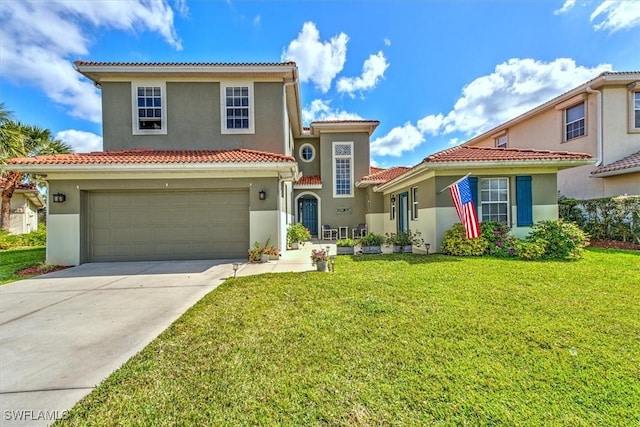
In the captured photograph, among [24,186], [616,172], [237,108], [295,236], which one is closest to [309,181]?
[295,236]

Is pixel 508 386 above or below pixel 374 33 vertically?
below

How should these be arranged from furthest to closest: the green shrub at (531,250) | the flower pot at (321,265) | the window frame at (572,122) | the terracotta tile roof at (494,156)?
1. the window frame at (572,122)
2. the terracotta tile roof at (494,156)
3. the green shrub at (531,250)
4. the flower pot at (321,265)

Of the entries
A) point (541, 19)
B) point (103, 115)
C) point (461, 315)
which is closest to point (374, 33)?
point (541, 19)

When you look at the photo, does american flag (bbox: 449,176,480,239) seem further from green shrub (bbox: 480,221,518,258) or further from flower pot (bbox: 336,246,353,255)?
flower pot (bbox: 336,246,353,255)

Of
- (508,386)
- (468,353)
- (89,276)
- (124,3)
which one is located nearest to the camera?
(508,386)

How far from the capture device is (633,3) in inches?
376

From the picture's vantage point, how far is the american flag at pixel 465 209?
26.2ft

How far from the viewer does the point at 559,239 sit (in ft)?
28.5

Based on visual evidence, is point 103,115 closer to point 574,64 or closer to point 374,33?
point 374,33

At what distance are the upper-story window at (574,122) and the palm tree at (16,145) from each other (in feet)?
96.7

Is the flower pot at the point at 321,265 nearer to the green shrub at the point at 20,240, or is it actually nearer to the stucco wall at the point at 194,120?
the stucco wall at the point at 194,120

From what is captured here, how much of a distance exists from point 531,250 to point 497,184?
8.87ft

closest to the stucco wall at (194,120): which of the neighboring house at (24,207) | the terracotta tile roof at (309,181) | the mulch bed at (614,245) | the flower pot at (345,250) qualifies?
the terracotta tile roof at (309,181)

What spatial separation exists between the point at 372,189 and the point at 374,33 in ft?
26.1
